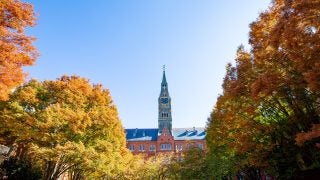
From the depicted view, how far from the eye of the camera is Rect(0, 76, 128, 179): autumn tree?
2369 centimetres

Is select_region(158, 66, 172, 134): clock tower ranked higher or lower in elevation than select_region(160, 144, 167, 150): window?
higher

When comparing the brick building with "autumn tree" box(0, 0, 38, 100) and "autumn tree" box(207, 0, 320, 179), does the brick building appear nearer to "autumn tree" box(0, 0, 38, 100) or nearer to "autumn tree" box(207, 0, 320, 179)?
"autumn tree" box(207, 0, 320, 179)

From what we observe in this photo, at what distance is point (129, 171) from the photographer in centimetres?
3444

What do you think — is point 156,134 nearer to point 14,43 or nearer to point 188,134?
point 188,134

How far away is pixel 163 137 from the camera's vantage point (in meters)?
94.4

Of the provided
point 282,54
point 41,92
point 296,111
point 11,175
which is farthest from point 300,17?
point 11,175

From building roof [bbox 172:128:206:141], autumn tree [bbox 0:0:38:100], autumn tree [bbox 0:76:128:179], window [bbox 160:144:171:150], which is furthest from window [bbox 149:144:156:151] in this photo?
autumn tree [bbox 0:0:38:100]

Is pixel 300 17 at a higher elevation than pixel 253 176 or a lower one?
higher

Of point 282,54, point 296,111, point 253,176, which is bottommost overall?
point 253,176

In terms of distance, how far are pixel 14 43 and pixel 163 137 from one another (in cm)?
8287

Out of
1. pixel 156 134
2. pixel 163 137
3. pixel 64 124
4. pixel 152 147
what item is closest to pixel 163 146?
pixel 163 137

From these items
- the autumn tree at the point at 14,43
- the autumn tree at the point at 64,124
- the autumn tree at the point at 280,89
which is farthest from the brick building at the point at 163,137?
the autumn tree at the point at 14,43

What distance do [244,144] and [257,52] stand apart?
6.72 metres

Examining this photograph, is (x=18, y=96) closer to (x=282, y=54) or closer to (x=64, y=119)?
(x=64, y=119)
